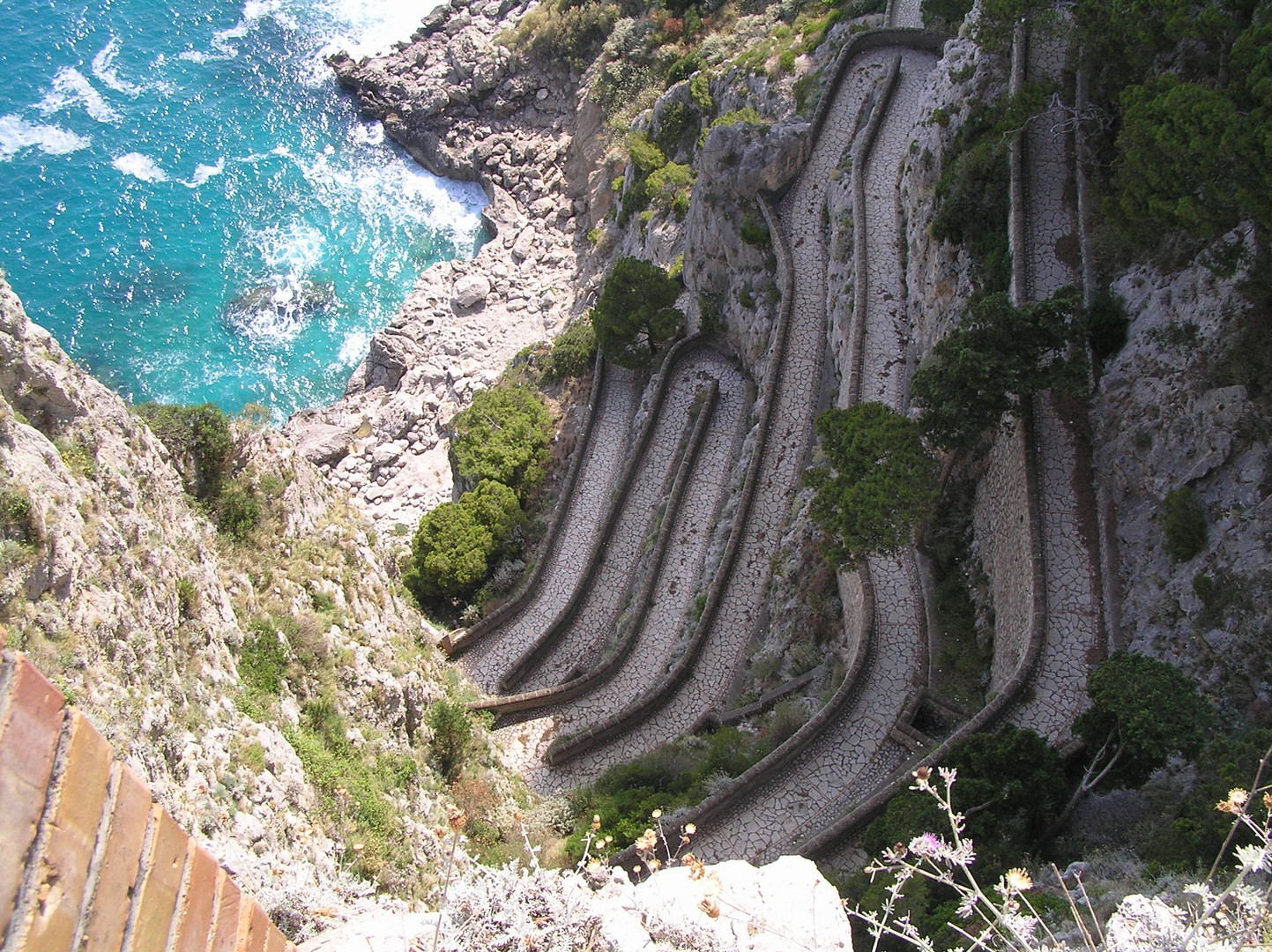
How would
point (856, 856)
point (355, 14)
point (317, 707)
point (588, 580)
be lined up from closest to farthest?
point (317, 707), point (856, 856), point (588, 580), point (355, 14)

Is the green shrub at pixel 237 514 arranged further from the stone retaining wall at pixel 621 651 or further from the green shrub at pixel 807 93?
the green shrub at pixel 807 93

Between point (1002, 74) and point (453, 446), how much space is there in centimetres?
2414

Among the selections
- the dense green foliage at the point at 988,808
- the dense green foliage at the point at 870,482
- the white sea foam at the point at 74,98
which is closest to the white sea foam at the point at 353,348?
the white sea foam at the point at 74,98

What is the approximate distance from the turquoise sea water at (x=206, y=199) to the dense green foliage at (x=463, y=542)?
16622 mm

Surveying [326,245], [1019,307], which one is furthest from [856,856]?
[326,245]

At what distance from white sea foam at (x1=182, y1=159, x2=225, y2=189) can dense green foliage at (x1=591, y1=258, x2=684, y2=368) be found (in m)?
33.5

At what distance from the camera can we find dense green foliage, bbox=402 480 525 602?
3178cm

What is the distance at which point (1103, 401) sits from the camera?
2052 centimetres

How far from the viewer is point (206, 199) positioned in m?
52.2

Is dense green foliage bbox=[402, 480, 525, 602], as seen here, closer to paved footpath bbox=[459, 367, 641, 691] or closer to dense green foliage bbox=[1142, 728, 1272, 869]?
paved footpath bbox=[459, 367, 641, 691]

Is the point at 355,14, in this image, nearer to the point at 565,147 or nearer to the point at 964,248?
the point at 565,147

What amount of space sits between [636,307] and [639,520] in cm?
869

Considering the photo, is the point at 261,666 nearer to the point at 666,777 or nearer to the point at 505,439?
the point at 666,777

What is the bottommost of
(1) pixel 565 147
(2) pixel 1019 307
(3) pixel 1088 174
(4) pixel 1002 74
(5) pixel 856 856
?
(5) pixel 856 856
